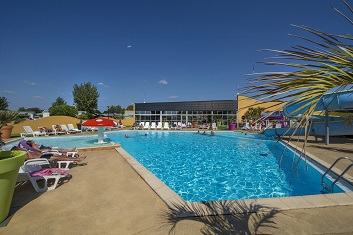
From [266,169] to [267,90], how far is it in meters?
7.20

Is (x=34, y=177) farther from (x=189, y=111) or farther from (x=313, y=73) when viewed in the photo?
(x=189, y=111)

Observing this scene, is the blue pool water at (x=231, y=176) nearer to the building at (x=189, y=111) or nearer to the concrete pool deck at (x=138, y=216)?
the concrete pool deck at (x=138, y=216)

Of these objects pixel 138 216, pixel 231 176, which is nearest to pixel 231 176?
pixel 231 176

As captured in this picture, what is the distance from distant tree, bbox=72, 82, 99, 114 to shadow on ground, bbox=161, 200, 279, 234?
3523 centimetres

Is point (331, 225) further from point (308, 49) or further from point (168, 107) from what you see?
point (168, 107)

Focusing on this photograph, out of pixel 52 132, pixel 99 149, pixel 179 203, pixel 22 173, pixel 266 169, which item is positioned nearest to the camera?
pixel 179 203

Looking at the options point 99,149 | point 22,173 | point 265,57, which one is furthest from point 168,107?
point 265,57

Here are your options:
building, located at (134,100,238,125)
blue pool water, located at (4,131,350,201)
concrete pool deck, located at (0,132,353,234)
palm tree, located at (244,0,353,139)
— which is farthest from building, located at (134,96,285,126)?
palm tree, located at (244,0,353,139)

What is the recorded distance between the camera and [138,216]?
2979mm

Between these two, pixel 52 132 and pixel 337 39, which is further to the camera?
pixel 52 132

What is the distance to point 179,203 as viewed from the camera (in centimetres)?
337

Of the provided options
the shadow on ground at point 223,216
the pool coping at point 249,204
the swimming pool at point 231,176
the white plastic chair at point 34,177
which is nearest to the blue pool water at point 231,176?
the swimming pool at point 231,176

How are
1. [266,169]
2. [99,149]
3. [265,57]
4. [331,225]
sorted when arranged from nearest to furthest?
1. [265,57]
2. [331,225]
3. [266,169]
4. [99,149]

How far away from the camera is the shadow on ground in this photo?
261 centimetres
